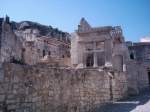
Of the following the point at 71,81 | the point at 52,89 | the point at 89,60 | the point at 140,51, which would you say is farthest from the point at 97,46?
the point at 52,89

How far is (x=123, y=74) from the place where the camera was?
15.8 meters

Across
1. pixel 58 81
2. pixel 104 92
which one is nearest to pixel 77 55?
pixel 104 92

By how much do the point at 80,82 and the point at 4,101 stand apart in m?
4.57

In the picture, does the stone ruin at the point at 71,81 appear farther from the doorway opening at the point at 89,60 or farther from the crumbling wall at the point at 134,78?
the doorway opening at the point at 89,60

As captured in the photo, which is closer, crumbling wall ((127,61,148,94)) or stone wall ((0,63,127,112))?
stone wall ((0,63,127,112))

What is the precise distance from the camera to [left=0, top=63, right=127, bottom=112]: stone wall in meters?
5.95

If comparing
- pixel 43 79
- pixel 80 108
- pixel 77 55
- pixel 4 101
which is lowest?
pixel 80 108

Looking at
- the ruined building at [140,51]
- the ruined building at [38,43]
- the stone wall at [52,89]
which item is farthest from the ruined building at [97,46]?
the ruined building at [140,51]

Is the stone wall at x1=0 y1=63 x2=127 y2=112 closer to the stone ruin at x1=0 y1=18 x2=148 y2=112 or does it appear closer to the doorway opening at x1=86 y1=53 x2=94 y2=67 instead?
the stone ruin at x1=0 y1=18 x2=148 y2=112

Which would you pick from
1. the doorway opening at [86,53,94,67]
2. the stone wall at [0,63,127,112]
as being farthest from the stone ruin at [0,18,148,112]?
the doorway opening at [86,53,94,67]

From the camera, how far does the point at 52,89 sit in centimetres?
782

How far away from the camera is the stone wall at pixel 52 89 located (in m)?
5.95

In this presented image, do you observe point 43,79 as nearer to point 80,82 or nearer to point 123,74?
point 80,82

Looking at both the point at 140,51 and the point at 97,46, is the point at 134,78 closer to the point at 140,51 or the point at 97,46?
the point at 97,46
